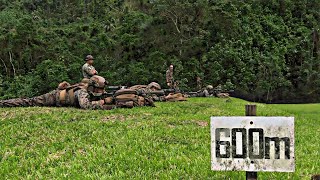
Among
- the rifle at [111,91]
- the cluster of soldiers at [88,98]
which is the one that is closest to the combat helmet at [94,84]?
the cluster of soldiers at [88,98]

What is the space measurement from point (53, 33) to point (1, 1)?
1555 centimetres

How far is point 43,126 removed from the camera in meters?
7.76

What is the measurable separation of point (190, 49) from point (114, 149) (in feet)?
102

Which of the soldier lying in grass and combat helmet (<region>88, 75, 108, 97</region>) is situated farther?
combat helmet (<region>88, 75, 108, 97</region>)

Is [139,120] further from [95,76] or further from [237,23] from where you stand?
[237,23]

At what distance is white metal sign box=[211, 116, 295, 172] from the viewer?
314 centimetres

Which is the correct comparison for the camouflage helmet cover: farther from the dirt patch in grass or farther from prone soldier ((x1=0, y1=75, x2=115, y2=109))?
the dirt patch in grass

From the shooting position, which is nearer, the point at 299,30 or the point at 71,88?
the point at 71,88

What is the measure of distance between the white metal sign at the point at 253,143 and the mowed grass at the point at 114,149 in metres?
1.13

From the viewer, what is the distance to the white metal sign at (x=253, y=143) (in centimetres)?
314

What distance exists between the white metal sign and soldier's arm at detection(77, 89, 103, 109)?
836cm

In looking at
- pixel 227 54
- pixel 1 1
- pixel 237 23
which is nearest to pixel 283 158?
pixel 227 54

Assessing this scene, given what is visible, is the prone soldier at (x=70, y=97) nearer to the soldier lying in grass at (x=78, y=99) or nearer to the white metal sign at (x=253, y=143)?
the soldier lying in grass at (x=78, y=99)

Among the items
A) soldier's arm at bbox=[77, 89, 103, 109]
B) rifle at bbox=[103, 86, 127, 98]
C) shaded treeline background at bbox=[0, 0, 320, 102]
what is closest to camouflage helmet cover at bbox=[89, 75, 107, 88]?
rifle at bbox=[103, 86, 127, 98]
